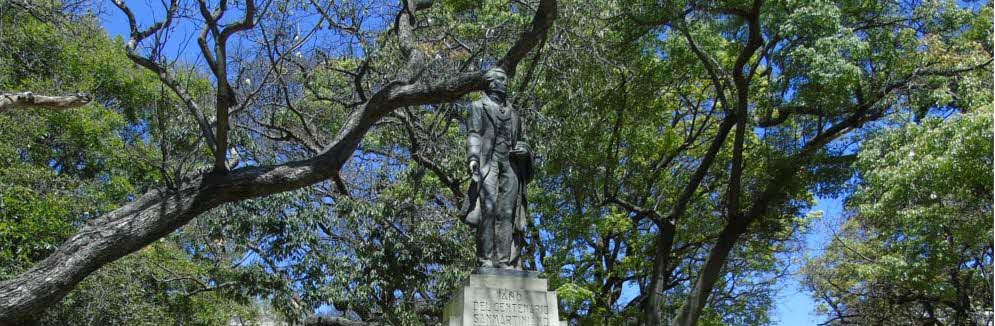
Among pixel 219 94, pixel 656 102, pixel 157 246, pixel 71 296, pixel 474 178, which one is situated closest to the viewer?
pixel 474 178

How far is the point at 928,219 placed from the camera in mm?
12734

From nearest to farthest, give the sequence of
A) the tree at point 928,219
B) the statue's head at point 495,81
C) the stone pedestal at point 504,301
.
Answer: the stone pedestal at point 504,301, the statue's head at point 495,81, the tree at point 928,219

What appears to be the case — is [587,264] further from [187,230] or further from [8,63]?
[8,63]

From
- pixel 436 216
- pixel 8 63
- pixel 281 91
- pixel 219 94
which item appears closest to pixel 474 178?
pixel 219 94

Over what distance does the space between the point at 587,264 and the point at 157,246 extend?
26.3 feet

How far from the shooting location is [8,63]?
15055mm

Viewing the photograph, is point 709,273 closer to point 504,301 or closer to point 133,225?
point 504,301

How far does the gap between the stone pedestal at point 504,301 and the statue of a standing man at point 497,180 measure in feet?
0.60

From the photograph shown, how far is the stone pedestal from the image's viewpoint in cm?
725

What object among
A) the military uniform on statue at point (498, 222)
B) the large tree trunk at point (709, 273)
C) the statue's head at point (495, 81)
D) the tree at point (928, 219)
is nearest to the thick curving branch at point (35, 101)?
the military uniform on statue at point (498, 222)

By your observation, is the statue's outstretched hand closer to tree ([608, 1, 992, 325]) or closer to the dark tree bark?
the dark tree bark

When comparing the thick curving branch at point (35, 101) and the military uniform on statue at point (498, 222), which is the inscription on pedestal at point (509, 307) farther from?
the thick curving branch at point (35, 101)

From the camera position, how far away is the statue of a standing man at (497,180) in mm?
7699

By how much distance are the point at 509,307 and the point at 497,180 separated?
3.88ft
